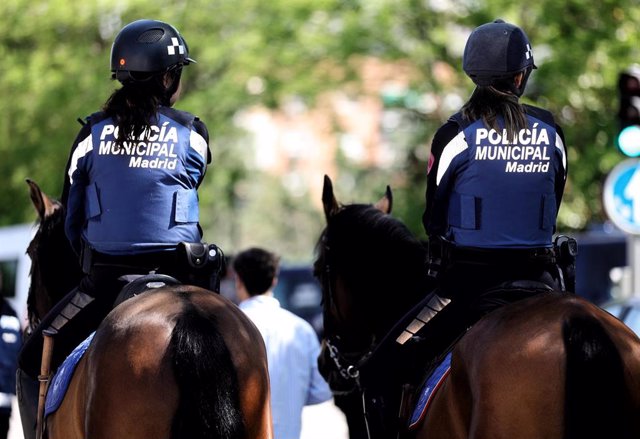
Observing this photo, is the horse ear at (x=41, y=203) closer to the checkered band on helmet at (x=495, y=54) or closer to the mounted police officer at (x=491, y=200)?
the mounted police officer at (x=491, y=200)

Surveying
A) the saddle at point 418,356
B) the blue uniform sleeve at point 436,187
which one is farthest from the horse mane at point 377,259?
the blue uniform sleeve at point 436,187

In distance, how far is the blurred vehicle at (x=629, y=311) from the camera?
11.8 meters

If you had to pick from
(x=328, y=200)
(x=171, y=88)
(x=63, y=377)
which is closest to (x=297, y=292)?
(x=328, y=200)

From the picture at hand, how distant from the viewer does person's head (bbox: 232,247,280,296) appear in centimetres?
932

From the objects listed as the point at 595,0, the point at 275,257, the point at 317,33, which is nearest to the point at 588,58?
the point at 595,0

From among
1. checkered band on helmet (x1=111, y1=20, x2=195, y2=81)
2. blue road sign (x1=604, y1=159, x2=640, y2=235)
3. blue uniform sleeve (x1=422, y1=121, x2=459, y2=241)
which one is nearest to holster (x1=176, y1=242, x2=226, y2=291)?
checkered band on helmet (x1=111, y1=20, x2=195, y2=81)

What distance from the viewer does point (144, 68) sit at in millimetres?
6570

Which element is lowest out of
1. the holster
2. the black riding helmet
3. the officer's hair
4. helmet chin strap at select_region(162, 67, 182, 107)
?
the holster

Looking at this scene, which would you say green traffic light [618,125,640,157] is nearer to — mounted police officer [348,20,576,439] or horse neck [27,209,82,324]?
mounted police officer [348,20,576,439]

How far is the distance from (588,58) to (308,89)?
862cm

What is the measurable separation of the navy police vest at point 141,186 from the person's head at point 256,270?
282cm

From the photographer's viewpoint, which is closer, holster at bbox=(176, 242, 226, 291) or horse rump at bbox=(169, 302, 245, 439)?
horse rump at bbox=(169, 302, 245, 439)

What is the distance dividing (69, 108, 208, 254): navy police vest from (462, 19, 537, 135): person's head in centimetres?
142

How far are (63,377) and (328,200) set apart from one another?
2526 mm
